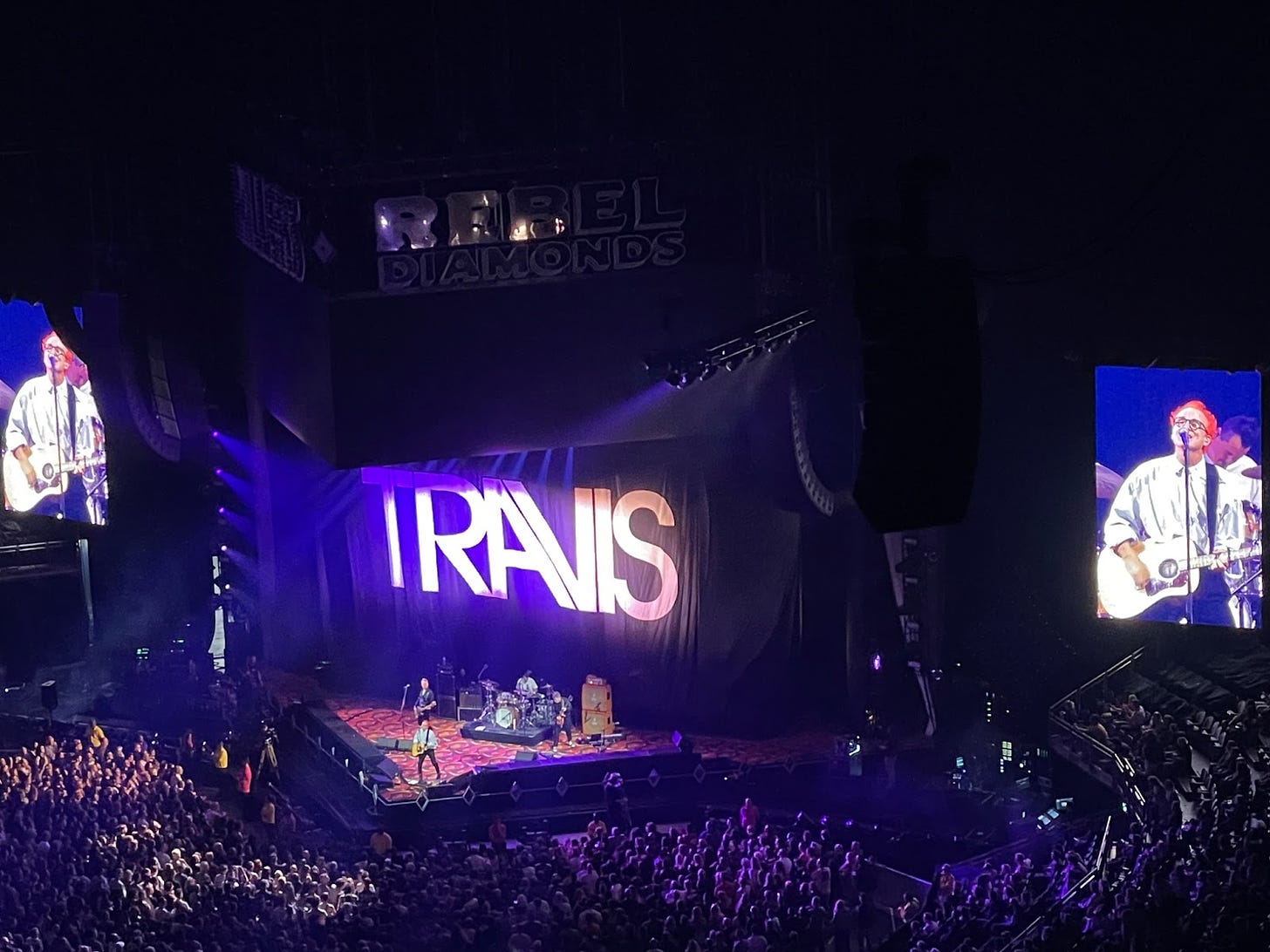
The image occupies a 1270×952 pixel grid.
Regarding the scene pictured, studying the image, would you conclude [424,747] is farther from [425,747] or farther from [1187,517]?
[1187,517]

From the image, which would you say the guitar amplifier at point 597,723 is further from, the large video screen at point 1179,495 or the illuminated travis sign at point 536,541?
the large video screen at point 1179,495

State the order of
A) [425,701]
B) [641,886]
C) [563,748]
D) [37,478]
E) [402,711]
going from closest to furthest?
[641,886] < [563,748] < [425,701] < [402,711] < [37,478]

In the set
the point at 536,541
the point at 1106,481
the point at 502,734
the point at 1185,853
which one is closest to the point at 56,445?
the point at 536,541

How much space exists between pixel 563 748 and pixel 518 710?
38.4 inches

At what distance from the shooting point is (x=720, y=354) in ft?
65.1

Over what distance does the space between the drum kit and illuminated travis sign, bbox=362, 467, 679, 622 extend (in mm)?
1495

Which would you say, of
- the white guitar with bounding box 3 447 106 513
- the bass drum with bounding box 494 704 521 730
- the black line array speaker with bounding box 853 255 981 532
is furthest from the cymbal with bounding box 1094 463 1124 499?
the white guitar with bounding box 3 447 106 513

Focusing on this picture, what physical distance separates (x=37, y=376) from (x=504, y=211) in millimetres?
11228

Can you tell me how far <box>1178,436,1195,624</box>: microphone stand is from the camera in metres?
20.4

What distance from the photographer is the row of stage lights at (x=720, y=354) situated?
19.8 meters

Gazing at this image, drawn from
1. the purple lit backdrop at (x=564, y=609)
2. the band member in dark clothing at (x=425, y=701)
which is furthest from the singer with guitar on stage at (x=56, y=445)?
the band member in dark clothing at (x=425, y=701)

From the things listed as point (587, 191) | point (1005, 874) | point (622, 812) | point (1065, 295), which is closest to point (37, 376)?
point (587, 191)

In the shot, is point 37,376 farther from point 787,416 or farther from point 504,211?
point 787,416

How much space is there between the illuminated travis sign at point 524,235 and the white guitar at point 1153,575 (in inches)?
259
